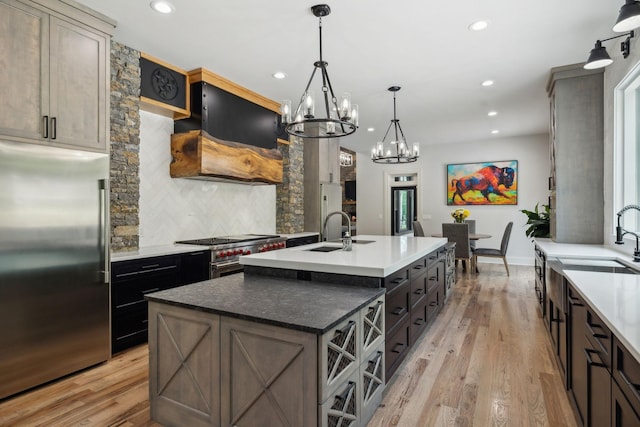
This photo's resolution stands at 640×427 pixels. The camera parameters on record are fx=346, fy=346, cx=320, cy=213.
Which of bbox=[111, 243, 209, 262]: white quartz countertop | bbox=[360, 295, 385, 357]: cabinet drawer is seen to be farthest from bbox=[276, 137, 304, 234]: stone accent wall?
bbox=[360, 295, 385, 357]: cabinet drawer

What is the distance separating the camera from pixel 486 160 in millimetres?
7914

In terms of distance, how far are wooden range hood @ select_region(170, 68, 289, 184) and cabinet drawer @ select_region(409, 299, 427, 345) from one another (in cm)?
262

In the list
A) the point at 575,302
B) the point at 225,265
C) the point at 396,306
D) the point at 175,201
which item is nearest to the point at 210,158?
the point at 175,201

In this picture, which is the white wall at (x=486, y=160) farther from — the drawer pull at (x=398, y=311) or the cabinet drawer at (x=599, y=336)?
the cabinet drawer at (x=599, y=336)

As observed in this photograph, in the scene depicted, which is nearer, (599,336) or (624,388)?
(624,388)

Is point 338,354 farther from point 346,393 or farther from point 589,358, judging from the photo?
point 589,358

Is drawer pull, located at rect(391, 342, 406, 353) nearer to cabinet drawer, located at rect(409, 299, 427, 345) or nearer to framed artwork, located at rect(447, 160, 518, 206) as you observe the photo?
cabinet drawer, located at rect(409, 299, 427, 345)

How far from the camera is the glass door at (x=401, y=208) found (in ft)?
30.3

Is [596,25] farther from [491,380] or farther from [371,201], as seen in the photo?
[371,201]

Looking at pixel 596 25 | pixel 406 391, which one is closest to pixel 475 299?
pixel 406 391

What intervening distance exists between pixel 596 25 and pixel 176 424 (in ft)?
14.2

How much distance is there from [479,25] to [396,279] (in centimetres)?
228

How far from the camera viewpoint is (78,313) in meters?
2.60

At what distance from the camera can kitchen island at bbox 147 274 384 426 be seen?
1.49m
